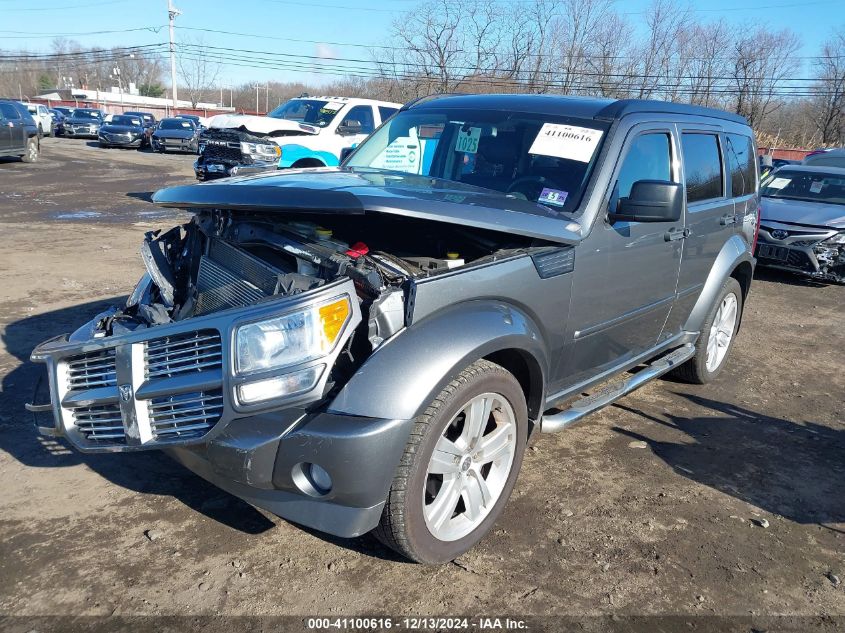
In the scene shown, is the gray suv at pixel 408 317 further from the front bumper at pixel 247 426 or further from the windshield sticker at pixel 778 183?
the windshield sticker at pixel 778 183

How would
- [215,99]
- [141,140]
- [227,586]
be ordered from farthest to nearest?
1. [215,99]
2. [141,140]
3. [227,586]

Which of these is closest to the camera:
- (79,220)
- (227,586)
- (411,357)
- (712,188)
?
(411,357)

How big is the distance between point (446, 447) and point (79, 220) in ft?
33.4

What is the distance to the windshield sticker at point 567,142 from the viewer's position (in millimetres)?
3615

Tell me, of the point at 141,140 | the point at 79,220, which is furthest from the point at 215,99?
the point at 79,220

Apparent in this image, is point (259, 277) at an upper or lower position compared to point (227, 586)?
upper

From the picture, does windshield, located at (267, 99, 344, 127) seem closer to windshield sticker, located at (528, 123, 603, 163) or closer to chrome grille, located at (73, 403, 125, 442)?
windshield sticker, located at (528, 123, 603, 163)

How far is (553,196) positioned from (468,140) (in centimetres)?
82

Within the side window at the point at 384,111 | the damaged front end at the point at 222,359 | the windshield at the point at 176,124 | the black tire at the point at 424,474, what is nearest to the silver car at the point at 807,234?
the side window at the point at 384,111

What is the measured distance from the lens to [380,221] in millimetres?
3387

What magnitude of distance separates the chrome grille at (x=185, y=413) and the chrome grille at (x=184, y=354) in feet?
0.32

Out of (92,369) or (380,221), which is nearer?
(92,369)

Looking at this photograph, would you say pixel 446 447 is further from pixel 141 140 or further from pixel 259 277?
pixel 141 140

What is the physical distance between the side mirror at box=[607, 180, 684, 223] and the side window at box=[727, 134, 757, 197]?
1.93 m
